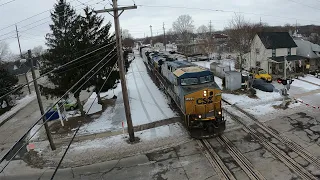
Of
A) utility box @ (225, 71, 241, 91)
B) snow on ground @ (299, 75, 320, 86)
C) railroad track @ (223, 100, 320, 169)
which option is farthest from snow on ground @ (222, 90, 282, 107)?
snow on ground @ (299, 75, 320, 86)

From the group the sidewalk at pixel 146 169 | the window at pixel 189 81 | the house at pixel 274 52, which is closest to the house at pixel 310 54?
the house at pixel 274 52

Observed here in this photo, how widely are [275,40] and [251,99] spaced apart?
18.4m

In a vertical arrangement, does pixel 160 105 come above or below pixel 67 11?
below


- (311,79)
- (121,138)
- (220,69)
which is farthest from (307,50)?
(121,138)

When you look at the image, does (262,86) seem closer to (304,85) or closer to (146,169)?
(304,85)

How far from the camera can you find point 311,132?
53.9 feet

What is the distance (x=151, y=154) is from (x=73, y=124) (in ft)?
31.8

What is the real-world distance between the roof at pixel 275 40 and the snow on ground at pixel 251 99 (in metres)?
14.0

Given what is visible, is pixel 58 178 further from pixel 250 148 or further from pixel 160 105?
pixel 160 105

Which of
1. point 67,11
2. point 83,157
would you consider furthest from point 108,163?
point 67,11

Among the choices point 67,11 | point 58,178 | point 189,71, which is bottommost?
point 58,178

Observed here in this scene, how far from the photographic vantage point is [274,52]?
37531mm

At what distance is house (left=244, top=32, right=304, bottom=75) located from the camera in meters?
36.9

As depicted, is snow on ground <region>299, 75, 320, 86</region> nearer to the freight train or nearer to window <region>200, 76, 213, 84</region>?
window <region>200, 76, 213, 84</region>
